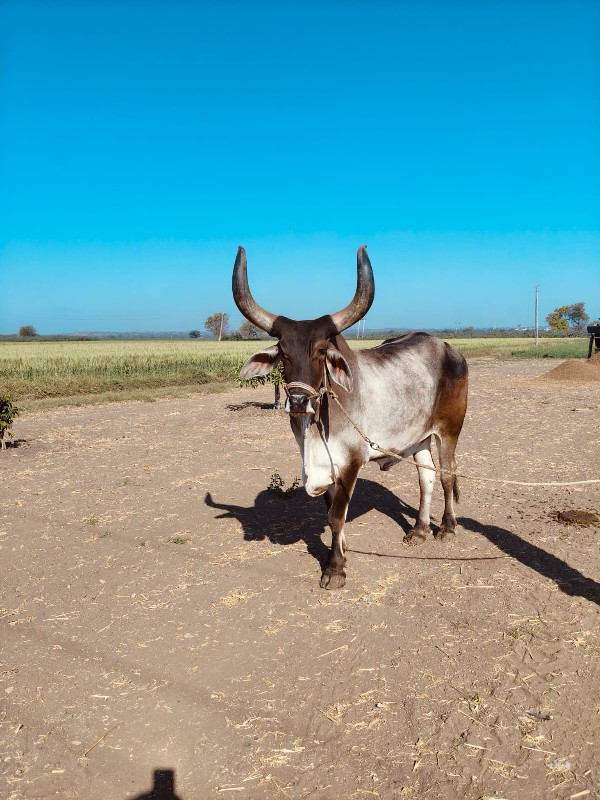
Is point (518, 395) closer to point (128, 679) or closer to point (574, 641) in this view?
point (574, 641)

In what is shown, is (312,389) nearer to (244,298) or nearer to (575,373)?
(244,298)

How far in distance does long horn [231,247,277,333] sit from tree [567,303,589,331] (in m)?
153

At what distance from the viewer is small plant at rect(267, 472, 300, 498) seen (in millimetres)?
7891

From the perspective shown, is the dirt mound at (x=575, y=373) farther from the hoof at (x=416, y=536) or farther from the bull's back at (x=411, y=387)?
the hoof at (x=416, y=536)

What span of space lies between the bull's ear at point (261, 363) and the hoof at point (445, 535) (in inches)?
115

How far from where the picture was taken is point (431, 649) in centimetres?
422

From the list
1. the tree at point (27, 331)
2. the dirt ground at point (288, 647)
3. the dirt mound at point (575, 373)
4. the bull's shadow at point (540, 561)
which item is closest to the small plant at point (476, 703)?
the dirt ground at point (288, 647)

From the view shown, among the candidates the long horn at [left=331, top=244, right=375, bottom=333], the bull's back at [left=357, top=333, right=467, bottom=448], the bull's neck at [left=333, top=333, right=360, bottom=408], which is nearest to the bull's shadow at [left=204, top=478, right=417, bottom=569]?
the bull's back at [left=357, top=333, right=467, bottom=448]

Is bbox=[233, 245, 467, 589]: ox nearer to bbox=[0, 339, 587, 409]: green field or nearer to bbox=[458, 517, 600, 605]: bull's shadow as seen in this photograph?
bbox=[458, 517, 600, 605]: bull's shadow

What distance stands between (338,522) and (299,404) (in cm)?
142

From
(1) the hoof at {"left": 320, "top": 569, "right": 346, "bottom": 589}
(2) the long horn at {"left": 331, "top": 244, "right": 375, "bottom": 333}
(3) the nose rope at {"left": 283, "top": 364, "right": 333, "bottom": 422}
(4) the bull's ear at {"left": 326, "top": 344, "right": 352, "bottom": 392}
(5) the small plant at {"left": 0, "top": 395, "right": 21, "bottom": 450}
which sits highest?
(2) the long horn at {"left": 331, "top": 244, "right": 375, "bottom": 333}

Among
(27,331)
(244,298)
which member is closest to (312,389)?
(244,298)

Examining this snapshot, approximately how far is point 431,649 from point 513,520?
3.20 meters

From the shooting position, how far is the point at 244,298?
4734 millimetres
